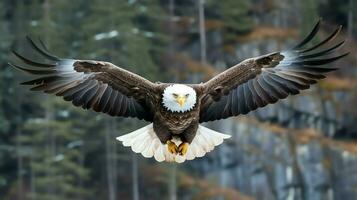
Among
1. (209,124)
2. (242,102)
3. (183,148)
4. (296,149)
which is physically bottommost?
(183,148)

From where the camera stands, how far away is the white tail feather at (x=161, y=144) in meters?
11.6

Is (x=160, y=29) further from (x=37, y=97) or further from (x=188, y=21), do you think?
(x=37, y=97)

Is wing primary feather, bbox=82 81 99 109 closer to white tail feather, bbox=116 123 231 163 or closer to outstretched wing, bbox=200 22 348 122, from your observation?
white tail feather, bbox=116 123 231 163

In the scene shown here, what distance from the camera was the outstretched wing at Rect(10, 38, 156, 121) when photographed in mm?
11422

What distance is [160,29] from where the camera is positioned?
40.4m

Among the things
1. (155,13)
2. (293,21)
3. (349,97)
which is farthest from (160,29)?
(349,97)

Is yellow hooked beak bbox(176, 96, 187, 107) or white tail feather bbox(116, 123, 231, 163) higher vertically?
yellow hooked beak bbox(176, 96, 187, 107)

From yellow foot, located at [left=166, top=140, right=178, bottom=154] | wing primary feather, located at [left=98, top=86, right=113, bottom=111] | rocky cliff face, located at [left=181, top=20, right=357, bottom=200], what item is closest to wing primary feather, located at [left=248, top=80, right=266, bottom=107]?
yellow foot, located at [left=166, top=140, right=178, bottom=154]

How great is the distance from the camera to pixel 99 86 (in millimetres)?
11672

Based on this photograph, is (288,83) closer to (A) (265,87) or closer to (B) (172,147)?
(A) (265,87)

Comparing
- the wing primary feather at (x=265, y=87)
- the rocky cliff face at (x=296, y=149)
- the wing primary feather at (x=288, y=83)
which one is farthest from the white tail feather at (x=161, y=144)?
the rocky cliff face at (x=296, y=149)

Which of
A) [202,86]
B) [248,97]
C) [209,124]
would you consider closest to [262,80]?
[248,97]

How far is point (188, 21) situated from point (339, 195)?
10.2 m

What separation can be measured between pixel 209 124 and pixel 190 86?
24716mm
